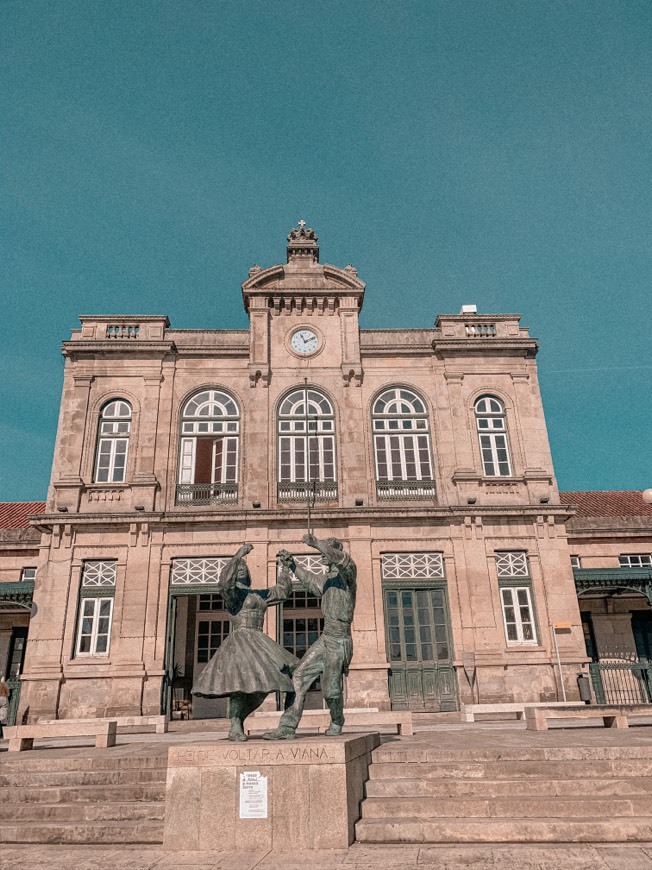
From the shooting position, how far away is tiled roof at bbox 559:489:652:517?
968 inches

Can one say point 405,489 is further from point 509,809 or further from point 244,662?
point 509,809

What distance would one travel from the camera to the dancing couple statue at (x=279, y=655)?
720cm

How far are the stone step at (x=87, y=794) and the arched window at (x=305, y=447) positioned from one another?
11.6m

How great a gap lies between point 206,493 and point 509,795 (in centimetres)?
1368

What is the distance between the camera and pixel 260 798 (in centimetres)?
609

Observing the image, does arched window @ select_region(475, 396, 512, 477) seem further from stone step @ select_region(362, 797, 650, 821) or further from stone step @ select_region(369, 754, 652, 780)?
stone step @ select_region(362, 797, 650, 821)

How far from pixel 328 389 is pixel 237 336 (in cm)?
362

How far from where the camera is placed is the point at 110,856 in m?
5.87

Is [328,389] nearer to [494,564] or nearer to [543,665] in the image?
[494,564]

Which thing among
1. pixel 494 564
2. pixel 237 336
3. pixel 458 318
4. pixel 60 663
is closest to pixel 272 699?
pixel 60 663

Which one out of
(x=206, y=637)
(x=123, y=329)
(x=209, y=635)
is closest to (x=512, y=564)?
(x=209, y=635)

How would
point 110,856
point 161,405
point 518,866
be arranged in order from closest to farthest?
1. point 518,866
2. point 110,856
3. point 161,405

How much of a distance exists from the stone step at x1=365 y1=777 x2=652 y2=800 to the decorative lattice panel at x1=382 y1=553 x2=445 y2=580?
11.3m

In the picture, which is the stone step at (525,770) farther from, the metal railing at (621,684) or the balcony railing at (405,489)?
the balcony railing at (405,489)
